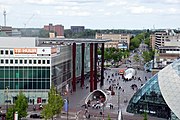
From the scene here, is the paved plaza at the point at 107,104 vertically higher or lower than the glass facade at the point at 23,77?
lower

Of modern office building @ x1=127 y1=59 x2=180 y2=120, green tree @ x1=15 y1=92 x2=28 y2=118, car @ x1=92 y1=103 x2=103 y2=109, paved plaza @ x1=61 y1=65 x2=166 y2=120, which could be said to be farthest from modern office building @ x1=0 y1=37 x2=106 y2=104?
green tree @ x1=15 y1=92 x2=28 y2=118

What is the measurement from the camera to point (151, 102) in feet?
215

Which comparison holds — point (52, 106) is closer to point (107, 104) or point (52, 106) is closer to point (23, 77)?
point (23, 77)

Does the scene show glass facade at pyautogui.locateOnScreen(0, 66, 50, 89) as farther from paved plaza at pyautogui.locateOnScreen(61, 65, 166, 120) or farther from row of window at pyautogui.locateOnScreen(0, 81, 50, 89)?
paved plaza at pyautogui.locateOnScreen(61, 65, 166, 120)

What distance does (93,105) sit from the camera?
71562 millimetres

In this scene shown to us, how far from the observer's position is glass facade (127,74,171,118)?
6362 centimetres

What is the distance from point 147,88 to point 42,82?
17.1m

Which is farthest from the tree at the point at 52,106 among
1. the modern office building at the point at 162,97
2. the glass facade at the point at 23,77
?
the glass facade at the point at 23,77

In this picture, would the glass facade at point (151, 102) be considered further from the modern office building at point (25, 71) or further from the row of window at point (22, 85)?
the row of window at point (22, 85)

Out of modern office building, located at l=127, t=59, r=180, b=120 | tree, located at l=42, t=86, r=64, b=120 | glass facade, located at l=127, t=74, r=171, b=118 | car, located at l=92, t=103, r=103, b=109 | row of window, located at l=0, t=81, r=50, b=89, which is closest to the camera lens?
tree, located at l=42, t=86, r=64, b=120

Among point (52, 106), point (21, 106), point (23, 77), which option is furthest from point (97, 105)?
point (21, 106)

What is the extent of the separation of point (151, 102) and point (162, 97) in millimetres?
2318

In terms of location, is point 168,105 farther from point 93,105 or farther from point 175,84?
point 93,105

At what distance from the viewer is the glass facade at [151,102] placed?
209ft
